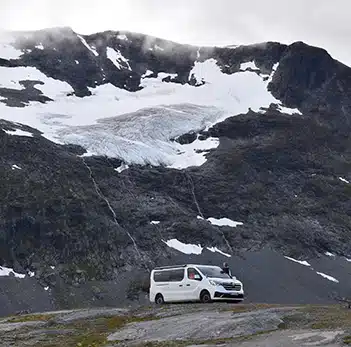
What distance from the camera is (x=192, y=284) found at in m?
43.9

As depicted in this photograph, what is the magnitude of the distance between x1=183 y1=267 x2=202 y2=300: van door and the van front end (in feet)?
3.35

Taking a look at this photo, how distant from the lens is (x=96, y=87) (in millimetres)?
191125

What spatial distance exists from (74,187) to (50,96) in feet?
215

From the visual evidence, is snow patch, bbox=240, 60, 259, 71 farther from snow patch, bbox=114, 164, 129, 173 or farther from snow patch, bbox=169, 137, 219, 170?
snow patch, bbox=114, 164, 129, 173

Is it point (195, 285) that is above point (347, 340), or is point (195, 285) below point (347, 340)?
above

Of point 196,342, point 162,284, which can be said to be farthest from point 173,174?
point 196,342

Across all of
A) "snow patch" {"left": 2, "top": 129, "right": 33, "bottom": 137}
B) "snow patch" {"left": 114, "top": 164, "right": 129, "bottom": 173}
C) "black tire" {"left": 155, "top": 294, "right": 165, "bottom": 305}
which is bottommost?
"black tire" {"left": 155, "top": 294, "right": 165, "bottom": 305}

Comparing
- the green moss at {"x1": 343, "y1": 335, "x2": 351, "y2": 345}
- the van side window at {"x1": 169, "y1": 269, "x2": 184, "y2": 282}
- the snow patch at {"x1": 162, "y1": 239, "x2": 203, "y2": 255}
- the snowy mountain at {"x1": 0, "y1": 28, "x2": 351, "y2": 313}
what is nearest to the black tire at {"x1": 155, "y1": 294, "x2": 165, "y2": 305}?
the van side window at {"x1": 169, "y1": 269, "x2": 184, "y2": 282}

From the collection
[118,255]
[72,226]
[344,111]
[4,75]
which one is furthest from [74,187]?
[344,111]

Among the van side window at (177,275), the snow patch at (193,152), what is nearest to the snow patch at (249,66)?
the snow patch at (193,152)

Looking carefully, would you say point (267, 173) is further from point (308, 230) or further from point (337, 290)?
point (337, 290)

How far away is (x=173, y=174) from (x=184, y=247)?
2732 cm

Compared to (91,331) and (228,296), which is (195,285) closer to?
(228,296)

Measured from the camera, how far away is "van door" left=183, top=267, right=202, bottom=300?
Answer: 4359 cm
